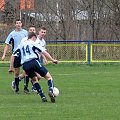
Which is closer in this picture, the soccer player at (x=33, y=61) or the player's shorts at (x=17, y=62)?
the soccer player at (x=33, y=61)

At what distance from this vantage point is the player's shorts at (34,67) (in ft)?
37.0

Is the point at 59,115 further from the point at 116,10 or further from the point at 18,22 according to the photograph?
the point at 116,10

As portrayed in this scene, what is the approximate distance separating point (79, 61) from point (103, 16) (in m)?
10.6

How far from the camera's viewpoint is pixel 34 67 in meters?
11.3

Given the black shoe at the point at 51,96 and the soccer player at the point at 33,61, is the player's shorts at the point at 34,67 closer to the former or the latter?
the soccer player at the point at 33,61

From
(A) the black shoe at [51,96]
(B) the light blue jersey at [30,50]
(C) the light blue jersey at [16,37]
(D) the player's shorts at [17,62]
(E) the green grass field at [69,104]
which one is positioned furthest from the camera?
(C) the light blue jersey at [16,37]

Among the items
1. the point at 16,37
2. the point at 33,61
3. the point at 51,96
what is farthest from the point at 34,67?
the point at 16,37

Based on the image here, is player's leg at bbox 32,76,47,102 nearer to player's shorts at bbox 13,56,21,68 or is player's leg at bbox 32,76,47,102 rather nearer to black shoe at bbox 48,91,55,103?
black shoe at bbox 48,91,55,103

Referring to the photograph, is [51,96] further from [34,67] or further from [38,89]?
[34,67]

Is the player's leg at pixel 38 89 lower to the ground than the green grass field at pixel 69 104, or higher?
higher

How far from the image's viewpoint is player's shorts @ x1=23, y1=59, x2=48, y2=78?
1129 centimetres

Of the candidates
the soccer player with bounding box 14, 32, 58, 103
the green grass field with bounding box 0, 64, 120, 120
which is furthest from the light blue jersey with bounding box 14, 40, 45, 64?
the green grass field with bounding box 0, 64, 120, 120

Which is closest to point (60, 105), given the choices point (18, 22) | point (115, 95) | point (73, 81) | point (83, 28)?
point (115, 95)

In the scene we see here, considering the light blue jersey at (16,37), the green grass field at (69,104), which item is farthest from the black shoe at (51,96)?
the light blue jersey at (16,37)
